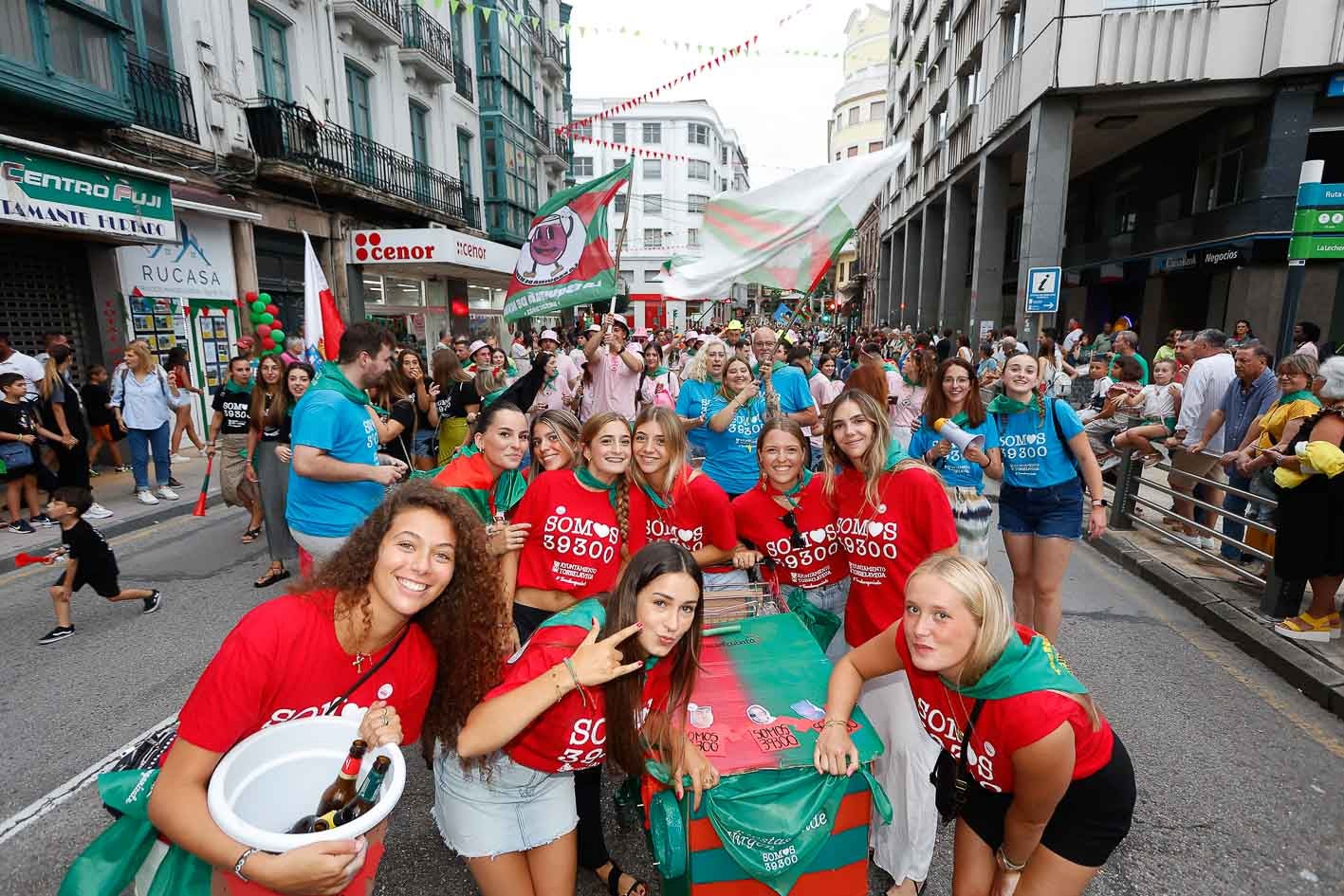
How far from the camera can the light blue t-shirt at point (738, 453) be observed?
5.55m

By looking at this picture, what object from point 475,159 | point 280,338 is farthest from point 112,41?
point 475,159

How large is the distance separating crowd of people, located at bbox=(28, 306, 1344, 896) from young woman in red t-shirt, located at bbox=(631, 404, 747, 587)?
0.01m

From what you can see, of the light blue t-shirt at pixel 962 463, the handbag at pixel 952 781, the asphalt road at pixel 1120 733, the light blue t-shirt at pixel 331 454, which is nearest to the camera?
the handbag at pixel 952 781

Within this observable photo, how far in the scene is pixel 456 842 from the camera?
2.23 m

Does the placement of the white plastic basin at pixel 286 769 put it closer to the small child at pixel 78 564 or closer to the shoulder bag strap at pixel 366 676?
the shoulder bag strap at pixel 366 676

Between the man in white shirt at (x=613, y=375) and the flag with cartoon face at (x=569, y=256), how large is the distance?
494mm

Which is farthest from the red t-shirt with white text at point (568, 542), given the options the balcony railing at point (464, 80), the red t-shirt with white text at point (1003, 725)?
the balcony railing at point (464, 80)

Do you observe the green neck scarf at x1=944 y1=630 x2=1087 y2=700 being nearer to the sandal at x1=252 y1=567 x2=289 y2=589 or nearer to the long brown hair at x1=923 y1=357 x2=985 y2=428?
the long brown hair at x1=923 y1=357 x2=985 y2=428

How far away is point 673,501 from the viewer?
352 centimetres

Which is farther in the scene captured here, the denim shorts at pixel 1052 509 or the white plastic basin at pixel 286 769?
the denim shorts at pixel 1052 509

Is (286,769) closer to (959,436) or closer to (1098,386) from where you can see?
(959,436)

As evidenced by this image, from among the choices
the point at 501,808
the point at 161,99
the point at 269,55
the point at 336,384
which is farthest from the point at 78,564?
the point at 269,55

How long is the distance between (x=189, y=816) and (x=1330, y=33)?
20623 millimetres

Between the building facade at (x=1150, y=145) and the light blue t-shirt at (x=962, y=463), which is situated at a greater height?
the building facade at (x=1150, y=145)
